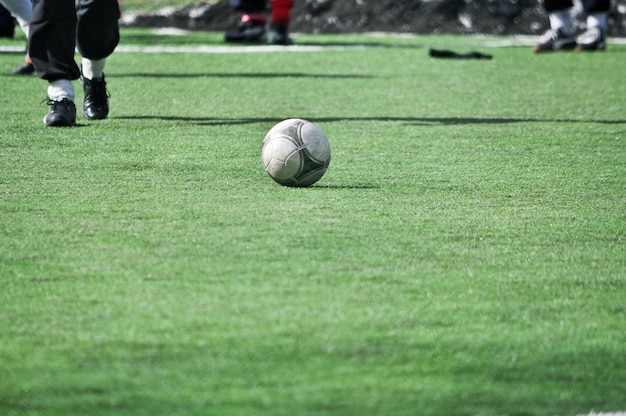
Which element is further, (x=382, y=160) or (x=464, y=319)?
(x=382, y=160)

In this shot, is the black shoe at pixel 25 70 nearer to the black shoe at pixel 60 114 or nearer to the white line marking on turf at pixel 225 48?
the white line marking on turf at pixel 225 48

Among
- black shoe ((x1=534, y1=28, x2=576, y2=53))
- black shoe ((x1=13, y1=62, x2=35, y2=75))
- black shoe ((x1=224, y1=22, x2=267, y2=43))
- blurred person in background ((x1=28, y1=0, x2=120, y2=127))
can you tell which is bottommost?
black shoe ((x1=224, y1=22, x2=267, y2=43))

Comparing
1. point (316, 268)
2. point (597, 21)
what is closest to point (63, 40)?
point (316, 268)

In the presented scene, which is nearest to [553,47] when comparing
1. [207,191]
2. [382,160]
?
[382,160]

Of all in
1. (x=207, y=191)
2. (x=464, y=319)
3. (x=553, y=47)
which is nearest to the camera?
(x=464, y=319)

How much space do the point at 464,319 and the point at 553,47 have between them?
34.2ft

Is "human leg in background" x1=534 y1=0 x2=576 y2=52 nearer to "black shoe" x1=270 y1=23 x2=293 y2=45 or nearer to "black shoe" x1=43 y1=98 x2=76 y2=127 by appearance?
"black shoe" x1=270 y1=23 x2=293 y2=45

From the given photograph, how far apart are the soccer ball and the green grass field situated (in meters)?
0.08

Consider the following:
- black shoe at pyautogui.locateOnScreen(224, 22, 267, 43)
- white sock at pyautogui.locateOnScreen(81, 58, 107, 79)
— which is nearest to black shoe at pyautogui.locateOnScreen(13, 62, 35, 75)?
white sock at pyautogui.locateOnScreen(81, 58, 107, 79)

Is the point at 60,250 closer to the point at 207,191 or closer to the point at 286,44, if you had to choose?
the point at 207,191

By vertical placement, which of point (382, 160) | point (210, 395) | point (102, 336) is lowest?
point (382, 160)

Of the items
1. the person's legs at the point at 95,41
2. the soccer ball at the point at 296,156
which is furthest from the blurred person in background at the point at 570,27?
the soccer ball at the point at 296,156

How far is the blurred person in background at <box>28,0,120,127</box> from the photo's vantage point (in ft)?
21.1

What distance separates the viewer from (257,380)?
7.97 feet
